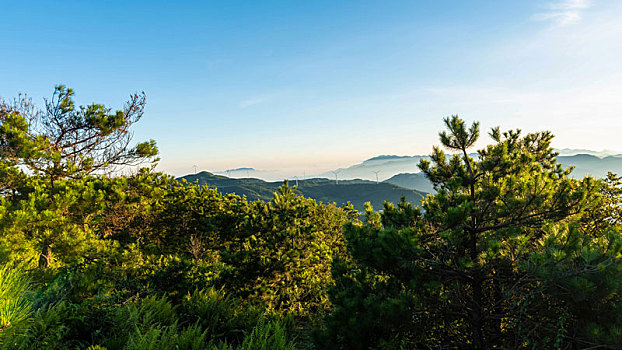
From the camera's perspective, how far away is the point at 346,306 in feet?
15.0

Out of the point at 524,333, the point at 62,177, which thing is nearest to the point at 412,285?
the point at 524,333

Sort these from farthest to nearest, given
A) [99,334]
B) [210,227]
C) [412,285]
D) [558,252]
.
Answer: [210,227] < [99,334] < [412,285] < [558,252]

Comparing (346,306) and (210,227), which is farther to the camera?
(210,227)

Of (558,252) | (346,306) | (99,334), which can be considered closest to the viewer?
(558,252)

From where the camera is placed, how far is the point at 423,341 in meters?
4.59

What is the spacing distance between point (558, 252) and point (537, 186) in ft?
3.99

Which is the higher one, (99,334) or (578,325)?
(578,325)

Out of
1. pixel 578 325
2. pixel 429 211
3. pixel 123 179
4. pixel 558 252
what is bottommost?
pixel 578 325

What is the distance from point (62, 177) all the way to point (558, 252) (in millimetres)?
17659

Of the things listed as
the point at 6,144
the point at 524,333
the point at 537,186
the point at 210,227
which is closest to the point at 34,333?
the point at 524,333

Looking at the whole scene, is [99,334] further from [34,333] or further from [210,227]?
[210,227]

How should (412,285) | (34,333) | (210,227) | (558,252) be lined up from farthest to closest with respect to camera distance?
(210,227), (412,285), (34,333), (558,252)

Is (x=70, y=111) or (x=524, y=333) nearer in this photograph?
(x=524, y=333)

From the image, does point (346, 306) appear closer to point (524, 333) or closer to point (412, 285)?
point (412, 285)
